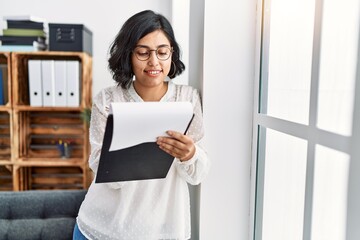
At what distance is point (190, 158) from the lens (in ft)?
2.94

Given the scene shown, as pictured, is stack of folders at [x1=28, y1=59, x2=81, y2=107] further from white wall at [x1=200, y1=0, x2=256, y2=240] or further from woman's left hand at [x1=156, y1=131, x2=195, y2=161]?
woman's left hand at [x1=156, y1=131, x2=195, y2=161]

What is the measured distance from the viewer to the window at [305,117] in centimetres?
56

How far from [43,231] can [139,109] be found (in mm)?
1153

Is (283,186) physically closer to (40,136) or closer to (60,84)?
(60,84)

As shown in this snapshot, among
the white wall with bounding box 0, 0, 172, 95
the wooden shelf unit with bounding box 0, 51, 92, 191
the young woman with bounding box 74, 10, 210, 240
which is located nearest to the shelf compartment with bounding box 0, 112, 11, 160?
the wooden shelf unit with bounding box 0, 51, 92, 191

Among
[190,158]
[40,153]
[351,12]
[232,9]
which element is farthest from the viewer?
[40,153]

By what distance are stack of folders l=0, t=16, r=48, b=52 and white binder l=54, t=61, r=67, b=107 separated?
21 cm

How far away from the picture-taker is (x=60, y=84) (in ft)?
7.90

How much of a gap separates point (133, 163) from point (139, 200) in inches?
8.4

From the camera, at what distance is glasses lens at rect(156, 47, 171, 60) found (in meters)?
0.94

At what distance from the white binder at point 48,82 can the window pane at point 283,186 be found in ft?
6.12

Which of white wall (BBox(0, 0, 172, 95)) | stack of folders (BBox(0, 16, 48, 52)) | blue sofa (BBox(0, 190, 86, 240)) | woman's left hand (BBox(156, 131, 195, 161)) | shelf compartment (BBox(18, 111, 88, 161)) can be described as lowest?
blue sofa (BBox(0, 190, 86, 240))

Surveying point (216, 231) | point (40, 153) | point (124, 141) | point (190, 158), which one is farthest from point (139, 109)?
point (40, 153)

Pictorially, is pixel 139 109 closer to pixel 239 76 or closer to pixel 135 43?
pixel 135 43
